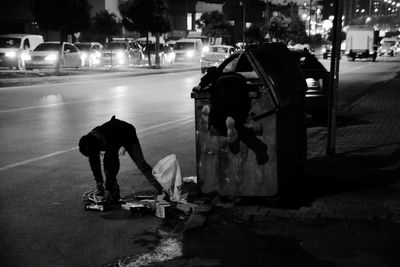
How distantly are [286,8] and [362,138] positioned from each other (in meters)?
90.8

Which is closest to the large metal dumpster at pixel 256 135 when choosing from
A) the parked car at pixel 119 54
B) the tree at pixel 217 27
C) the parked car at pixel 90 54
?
the parked car at pixel 90 54

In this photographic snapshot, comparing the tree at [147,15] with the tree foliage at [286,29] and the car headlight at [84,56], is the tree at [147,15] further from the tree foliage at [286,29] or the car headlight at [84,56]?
the tree foliage at [286,29]

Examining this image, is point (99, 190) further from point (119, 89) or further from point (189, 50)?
point (189, 50)

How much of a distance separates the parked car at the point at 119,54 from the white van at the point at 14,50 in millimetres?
6189

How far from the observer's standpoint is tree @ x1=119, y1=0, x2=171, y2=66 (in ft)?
124

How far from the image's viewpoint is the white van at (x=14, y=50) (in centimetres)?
3028

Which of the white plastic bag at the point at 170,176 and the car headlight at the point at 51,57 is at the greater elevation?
the car headlight at the point at 51,57

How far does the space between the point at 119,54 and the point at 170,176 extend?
108ft

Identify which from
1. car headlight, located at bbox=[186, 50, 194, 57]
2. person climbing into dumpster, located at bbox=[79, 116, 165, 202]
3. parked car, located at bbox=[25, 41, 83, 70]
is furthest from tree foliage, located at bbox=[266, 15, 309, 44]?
person climbing into dumpster, located at bbox=[79, 116, 165, 202]

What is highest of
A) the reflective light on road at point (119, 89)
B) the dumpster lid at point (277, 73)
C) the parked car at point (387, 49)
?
the dumpster lid at point (277, 73)

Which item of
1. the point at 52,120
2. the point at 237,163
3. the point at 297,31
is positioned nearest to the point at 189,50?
the point at 52,120

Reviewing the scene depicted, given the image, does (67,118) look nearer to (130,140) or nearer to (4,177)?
(4,177)

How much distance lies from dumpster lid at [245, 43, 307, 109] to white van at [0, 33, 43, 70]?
2637 cm

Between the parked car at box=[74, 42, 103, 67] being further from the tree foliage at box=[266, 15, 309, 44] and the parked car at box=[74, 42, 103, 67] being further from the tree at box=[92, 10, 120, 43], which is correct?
the tree foliage at box=[266, 15, 309, 44]
